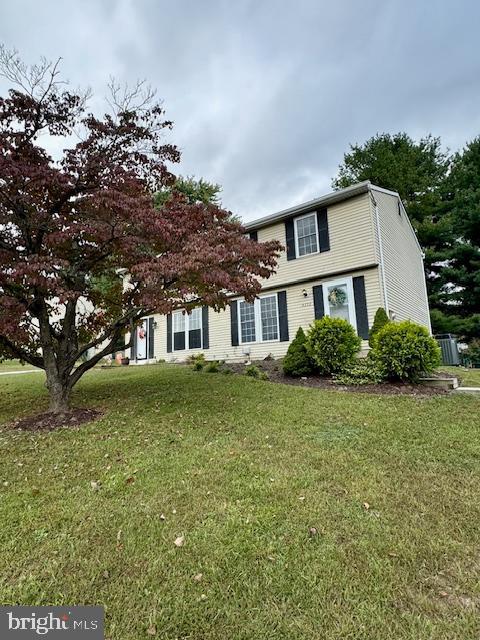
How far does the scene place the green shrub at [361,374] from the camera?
8.16m

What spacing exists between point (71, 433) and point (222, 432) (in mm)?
2236

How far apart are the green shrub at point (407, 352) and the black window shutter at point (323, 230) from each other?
15.2ft

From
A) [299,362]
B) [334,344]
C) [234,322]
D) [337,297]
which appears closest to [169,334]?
[234,322]

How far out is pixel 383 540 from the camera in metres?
2.68

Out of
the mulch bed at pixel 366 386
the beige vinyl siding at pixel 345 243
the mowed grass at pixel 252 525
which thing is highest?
the beige vinyl siding at pixel 345 243

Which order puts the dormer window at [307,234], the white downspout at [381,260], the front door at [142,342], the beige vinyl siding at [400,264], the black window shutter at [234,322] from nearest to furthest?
the white downspout at [381,260] < the beige vinyl siding at [400,264] < the dormer window at [307,234] < the black window shutter at [234,322] < the front door at [142,342]

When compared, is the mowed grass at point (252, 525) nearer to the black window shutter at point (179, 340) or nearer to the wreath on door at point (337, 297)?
the wreath on door at point (337, 297)

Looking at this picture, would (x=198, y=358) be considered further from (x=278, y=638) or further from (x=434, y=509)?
(x=278, y=638)

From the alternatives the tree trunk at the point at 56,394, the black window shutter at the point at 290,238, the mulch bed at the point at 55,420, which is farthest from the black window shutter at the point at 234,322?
the tree trunk at the point at 56,394

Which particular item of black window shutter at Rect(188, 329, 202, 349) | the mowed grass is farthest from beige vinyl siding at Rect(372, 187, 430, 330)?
black window shutter at Rect(188, 329, 202, 349)

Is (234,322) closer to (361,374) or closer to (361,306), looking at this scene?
(361,306)

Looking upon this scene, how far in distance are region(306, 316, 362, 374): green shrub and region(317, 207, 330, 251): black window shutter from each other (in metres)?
3.70

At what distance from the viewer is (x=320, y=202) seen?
38.3 feet

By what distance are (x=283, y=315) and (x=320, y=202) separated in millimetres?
3988
